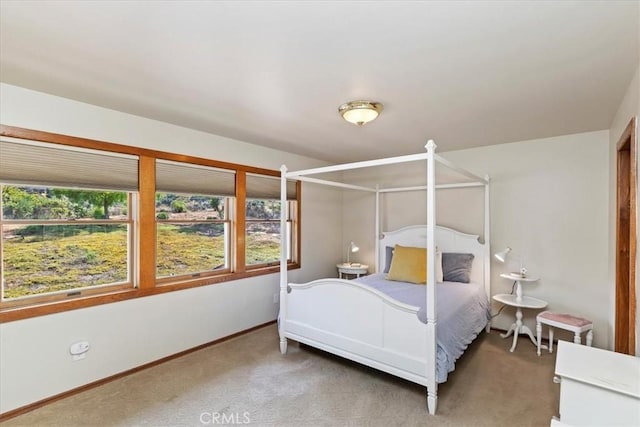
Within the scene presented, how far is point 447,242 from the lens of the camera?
13.6 ft

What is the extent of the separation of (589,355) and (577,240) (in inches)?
91.7

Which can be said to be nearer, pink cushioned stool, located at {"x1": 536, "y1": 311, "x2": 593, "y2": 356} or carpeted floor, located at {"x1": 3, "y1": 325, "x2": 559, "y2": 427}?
carpeted floor, located at {"x1": 3, "y1": 325, "x2": 559, "y2": 427}

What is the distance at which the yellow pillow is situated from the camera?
11.9 ft

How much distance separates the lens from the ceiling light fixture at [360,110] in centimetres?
245

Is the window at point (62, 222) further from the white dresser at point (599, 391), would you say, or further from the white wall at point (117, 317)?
the white dresser at point (599, 391)

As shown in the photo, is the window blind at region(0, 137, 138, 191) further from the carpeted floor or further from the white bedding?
the white bedding

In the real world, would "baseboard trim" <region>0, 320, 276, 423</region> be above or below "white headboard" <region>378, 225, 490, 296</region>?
below

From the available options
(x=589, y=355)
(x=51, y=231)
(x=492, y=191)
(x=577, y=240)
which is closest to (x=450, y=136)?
(x=492, y=191)

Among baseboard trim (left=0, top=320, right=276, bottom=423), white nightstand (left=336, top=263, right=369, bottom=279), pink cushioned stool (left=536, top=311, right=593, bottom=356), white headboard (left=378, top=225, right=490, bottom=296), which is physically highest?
white headboard (left=378, top=225, right=490, bottom=296)

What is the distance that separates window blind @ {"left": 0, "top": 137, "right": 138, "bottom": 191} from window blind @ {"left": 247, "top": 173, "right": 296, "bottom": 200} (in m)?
1.33

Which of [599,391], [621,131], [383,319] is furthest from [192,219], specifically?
[621,131]

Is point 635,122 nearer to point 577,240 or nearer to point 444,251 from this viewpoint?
point 577,240

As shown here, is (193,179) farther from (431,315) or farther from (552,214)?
(552,214)

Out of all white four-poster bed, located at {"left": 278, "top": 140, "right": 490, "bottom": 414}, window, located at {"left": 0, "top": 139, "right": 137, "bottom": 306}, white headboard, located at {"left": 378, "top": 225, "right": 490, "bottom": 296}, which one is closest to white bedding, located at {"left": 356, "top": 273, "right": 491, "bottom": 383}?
white four-poster bed, located at {"left": 278, "top": 140, "right": 490, "bottom": 414}
